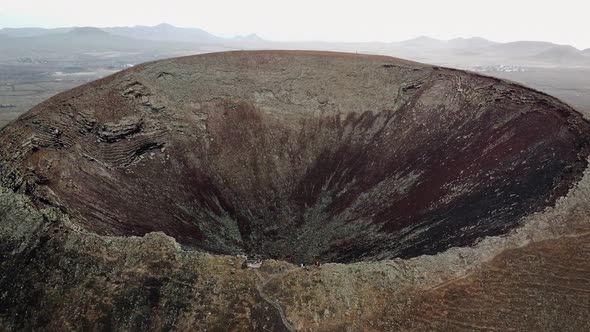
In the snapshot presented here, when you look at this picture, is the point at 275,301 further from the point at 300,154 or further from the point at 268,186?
the point at 300,154

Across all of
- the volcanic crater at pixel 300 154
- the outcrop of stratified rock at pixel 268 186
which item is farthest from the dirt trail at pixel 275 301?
the volcanic crater at pixel 300 154

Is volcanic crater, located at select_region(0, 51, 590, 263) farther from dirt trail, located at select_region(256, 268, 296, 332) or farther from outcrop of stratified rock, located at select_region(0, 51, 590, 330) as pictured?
dirt trail, located at select_region(256, 268, 296, 332)

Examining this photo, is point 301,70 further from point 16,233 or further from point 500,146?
point 16,233

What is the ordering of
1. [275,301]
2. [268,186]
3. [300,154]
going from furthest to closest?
[300,154]
[268,186]
[275,301]

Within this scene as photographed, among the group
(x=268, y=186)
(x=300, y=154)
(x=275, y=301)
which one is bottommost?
(x=268, y=186)

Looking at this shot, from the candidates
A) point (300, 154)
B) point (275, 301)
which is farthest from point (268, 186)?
point (275, 301)

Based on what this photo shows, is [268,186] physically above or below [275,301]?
below
